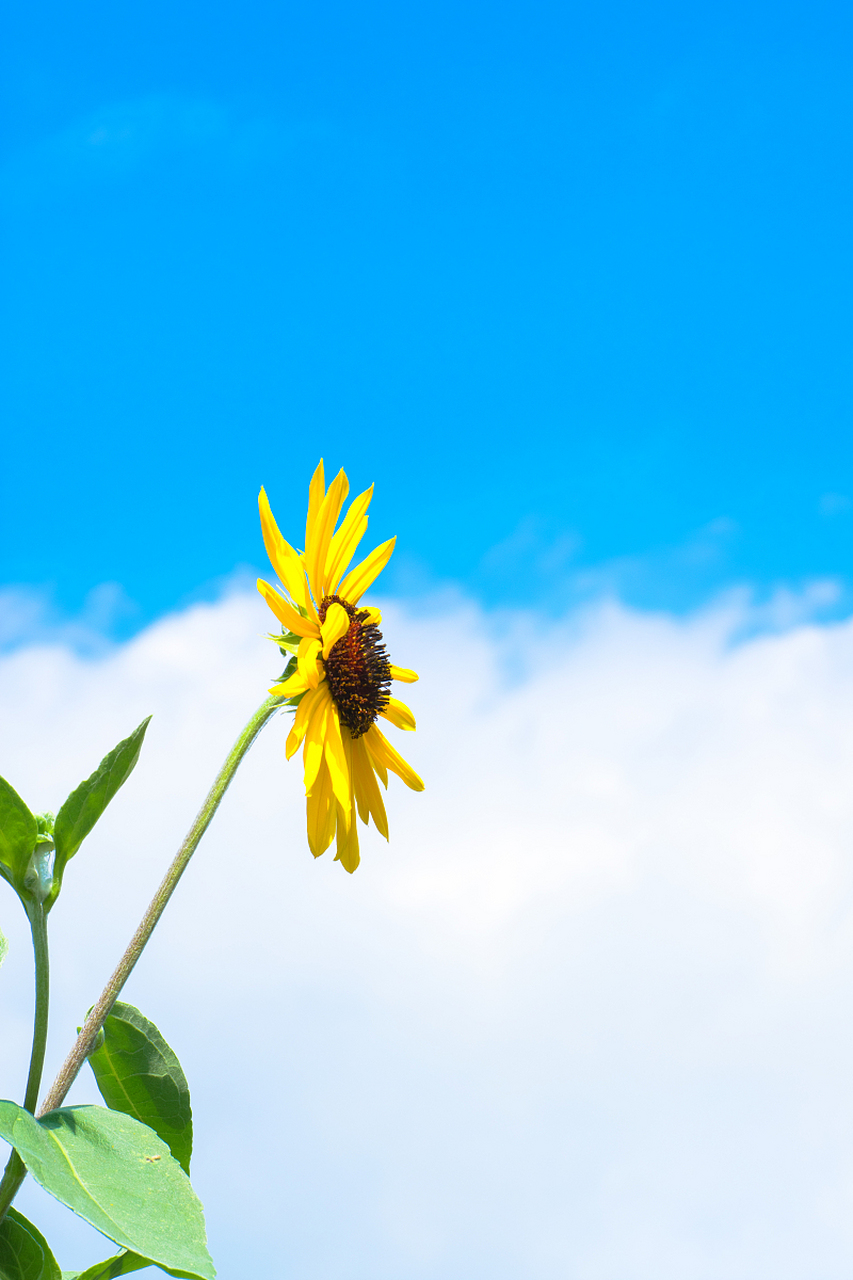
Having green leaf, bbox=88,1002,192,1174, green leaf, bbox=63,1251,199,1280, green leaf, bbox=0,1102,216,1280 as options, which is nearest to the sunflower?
green leaf, bbox=88,1002,192,1174

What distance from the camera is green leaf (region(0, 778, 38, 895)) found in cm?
211

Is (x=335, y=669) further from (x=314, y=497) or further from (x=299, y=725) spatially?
(x=314, y=497)

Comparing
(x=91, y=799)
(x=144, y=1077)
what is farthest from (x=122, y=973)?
(x=144, y=1077)

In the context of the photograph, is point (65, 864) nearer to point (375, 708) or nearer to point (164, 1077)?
point (164, 1077)

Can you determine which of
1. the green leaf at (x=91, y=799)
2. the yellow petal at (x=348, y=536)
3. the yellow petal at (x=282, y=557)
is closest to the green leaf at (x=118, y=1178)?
the green leaf at (x=91, y=799)

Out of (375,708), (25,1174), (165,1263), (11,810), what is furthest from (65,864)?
(375,708)

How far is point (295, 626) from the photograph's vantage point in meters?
2.69

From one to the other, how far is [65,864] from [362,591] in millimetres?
1189

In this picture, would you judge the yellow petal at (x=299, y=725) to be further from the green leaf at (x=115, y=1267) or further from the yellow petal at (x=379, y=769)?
the green leaf at (x=115, y=1267)

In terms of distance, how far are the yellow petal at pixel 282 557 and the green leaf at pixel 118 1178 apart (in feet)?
4.15

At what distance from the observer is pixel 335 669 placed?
2795 mm

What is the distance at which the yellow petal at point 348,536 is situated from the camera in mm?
2918

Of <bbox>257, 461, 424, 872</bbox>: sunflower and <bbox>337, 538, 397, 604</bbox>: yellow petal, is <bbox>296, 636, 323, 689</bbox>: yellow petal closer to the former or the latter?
<bbox>257, 461, 424, 872</bbox>: sunflower

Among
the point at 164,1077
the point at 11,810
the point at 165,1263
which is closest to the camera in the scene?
the point at 165,1263
